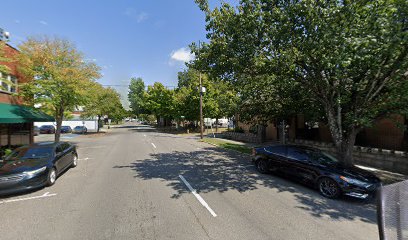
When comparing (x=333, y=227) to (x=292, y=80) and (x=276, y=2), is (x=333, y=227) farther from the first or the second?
(x=276, y=2)

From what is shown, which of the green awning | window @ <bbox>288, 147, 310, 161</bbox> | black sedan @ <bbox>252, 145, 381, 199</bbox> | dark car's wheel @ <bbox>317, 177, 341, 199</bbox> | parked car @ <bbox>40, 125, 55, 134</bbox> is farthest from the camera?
parked car @ <bbox>40, 125, 55, 134</bbox>

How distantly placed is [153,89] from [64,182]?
38.9 metres

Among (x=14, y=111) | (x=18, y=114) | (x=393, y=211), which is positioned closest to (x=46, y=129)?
(x=14, y=111)

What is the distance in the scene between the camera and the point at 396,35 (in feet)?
17.7

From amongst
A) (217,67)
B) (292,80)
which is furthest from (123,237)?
(292,80)

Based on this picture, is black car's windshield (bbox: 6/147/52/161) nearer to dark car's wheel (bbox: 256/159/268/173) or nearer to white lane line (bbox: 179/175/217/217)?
white lane line (bbox: 179/175/217/217)

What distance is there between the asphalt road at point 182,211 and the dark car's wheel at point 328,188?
26cm

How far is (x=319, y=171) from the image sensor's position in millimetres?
6855

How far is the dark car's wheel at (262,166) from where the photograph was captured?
29.5 feet

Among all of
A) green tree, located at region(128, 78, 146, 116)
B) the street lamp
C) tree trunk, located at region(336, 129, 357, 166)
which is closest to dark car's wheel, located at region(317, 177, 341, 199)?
tree trunk, located at region(336, 129, 357, 166)

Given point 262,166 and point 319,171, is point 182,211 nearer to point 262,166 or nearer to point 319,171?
point 319,171

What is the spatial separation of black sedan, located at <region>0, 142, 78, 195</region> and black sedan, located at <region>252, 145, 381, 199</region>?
802cm

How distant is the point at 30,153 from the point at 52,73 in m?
8.83

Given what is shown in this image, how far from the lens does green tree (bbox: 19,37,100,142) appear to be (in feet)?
46.9
